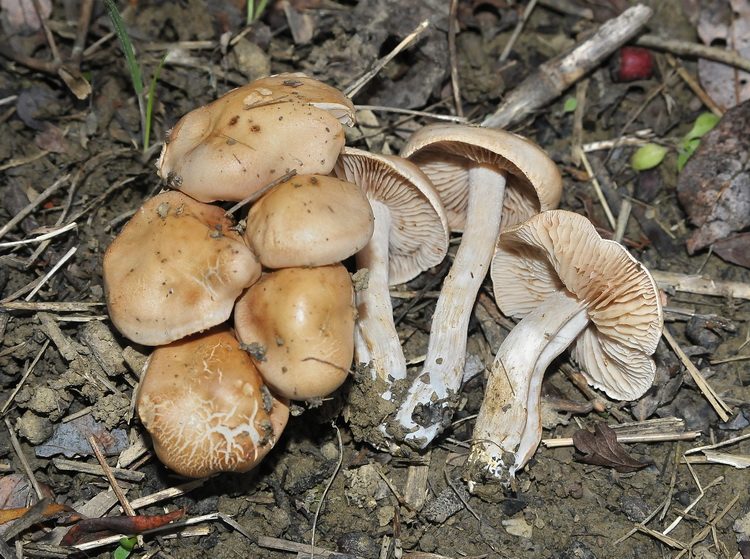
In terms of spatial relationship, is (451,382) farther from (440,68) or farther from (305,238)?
(440,68)

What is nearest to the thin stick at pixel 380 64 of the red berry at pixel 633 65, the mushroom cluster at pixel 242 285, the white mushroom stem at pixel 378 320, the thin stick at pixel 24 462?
the white mushroom stem at pixel 378 320

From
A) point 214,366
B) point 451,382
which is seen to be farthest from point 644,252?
point 214,366

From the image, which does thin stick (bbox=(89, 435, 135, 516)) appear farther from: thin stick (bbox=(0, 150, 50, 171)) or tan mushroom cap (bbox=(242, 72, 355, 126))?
tan mushroom cap (bbox=(242, 72, 355, 126))

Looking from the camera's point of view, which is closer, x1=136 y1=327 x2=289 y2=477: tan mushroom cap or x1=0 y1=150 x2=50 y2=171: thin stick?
x1=136 y1=327 x2=289 y2=477: tan mushroom cap

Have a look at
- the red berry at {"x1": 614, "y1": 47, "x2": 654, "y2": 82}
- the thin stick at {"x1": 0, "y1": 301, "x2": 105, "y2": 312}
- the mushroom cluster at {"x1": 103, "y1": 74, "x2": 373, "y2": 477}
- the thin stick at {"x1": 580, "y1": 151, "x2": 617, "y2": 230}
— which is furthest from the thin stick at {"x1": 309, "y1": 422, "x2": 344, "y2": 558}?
the red berry at {"x1": 614, "y1": 47, "x2": 654, "y2": 82}

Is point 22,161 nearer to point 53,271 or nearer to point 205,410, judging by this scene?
point 53,271

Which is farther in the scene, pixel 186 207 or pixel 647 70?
pixel 647 70

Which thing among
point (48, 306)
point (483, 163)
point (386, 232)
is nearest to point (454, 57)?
point (483, 163)
